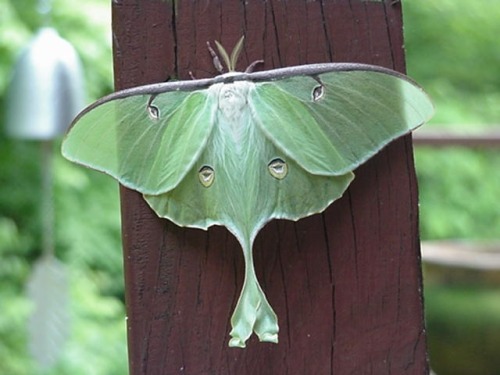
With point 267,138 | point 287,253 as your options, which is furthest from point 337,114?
point 287,253

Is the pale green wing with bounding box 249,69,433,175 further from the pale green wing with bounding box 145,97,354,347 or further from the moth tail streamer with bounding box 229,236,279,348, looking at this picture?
the moth tail streamer with bounding box 229,236,279,348

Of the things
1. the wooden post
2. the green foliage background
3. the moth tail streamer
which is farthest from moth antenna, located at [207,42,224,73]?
the green foliage background

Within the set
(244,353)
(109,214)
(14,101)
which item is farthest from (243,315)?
(109,214)

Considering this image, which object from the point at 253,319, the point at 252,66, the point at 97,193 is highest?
the point at 97,193

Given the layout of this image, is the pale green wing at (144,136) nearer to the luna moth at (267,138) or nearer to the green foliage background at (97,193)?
the luna moth at (267,138)

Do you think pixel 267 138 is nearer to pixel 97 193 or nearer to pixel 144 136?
pixel 144 136

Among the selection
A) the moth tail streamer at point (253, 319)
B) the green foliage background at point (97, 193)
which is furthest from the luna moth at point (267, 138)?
the green foliage background at point (97, 193)
